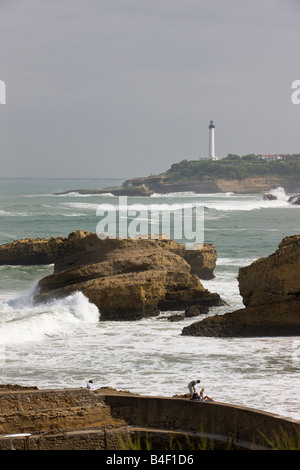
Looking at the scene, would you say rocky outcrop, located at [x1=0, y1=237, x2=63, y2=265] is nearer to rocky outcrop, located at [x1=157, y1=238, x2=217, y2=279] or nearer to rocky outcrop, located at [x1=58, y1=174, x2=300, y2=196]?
rocky outcrop, located at [x1=157, y1=238, x2=217, y2=279]

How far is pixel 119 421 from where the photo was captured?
1286 centimetres

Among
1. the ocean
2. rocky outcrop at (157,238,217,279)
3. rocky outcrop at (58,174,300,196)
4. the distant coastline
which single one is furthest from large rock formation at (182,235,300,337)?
rocky outcrop at (58,174,300,196)

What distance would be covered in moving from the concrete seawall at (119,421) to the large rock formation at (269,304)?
25.4 ft

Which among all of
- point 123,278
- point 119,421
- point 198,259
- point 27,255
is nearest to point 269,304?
point 123,278

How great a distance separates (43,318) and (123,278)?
9.03 feet

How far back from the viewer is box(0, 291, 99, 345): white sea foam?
2133 centimetres

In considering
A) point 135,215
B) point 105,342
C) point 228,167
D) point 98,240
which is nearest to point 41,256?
point 98,240

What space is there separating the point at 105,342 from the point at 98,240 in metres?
6.48

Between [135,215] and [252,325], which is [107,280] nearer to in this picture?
[252,325]

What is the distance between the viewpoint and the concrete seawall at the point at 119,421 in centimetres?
1173

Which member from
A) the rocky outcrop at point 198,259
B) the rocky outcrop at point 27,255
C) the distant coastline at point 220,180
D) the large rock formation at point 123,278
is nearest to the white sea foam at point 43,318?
the large rock formation at point 123,278

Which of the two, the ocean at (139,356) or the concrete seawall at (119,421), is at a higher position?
the concrete seawall at (119,421)

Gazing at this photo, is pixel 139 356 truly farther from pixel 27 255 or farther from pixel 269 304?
pixel 27 255

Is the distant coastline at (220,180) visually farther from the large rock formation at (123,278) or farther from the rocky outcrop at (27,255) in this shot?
the large rock formation at (123,278)
